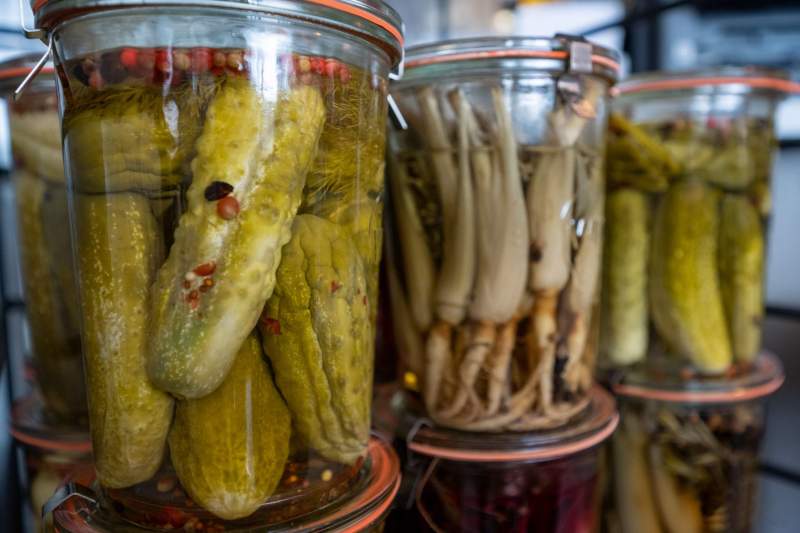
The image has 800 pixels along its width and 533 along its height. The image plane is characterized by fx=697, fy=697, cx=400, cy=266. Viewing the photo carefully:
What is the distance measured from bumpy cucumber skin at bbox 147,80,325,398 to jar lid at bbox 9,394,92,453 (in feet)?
0.94

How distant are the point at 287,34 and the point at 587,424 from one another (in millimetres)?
458

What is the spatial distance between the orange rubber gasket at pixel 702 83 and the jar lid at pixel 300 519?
537 mm

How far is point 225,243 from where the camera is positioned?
40 centimetres

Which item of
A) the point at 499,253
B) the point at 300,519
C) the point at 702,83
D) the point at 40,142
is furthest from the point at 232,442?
the point at 702,83

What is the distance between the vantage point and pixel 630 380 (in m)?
0.83

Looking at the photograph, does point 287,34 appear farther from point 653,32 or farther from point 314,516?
point 653,32

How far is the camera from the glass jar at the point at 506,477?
0.55 m

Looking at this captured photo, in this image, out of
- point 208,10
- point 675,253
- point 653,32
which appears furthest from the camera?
point 653,32

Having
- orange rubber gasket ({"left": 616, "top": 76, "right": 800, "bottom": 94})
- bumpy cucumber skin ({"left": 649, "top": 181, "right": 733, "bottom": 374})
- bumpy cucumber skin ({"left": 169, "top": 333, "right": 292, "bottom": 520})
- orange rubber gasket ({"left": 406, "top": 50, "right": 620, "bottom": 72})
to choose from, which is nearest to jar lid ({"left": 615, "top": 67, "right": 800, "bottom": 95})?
orange rubber gasket ({"left": 616, "top": 76, "right": 800, "bottom": 94})

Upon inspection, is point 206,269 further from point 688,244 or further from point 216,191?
point 688,244

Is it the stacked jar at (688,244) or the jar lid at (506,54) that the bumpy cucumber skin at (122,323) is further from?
the stacked jar at (688,244)

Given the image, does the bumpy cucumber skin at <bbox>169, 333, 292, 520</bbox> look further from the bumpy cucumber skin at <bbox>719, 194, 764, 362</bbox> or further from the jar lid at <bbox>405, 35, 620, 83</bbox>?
the bumpy cucumber skin at <bbox>719, 194, 764, 362</bbox>

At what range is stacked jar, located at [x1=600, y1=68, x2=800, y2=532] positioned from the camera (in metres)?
0.81

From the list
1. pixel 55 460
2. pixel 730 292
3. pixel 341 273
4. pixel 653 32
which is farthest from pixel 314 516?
pixel 653 32
